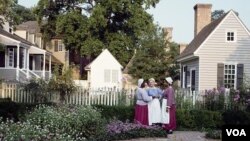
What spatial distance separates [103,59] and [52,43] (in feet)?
101

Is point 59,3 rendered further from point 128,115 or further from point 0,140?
point 0,140

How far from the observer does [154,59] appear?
151 ft

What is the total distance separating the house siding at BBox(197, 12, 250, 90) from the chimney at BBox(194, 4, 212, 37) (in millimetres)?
6305

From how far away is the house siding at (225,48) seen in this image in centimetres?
3141

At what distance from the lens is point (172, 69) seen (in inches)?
1820

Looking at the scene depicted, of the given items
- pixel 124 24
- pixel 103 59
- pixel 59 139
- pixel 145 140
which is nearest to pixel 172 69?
pixel 124 24

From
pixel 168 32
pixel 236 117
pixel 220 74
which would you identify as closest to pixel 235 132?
pixel 236 117

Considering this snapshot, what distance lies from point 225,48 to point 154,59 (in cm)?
1497

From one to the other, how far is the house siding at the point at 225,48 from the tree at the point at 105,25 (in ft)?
55.1

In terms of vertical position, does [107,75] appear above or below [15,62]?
below

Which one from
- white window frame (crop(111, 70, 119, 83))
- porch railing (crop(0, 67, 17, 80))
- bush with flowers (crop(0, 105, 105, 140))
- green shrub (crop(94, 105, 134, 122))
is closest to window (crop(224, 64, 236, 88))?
white window frame (crop(111, 70, 119, 83))

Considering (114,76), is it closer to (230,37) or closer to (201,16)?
(230,37)

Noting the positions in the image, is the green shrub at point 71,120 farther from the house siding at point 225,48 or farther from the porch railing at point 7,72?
the porch railing at point 7,72

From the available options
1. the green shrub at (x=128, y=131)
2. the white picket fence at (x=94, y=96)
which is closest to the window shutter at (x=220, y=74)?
the white picket fence at (x=94, y=96)
